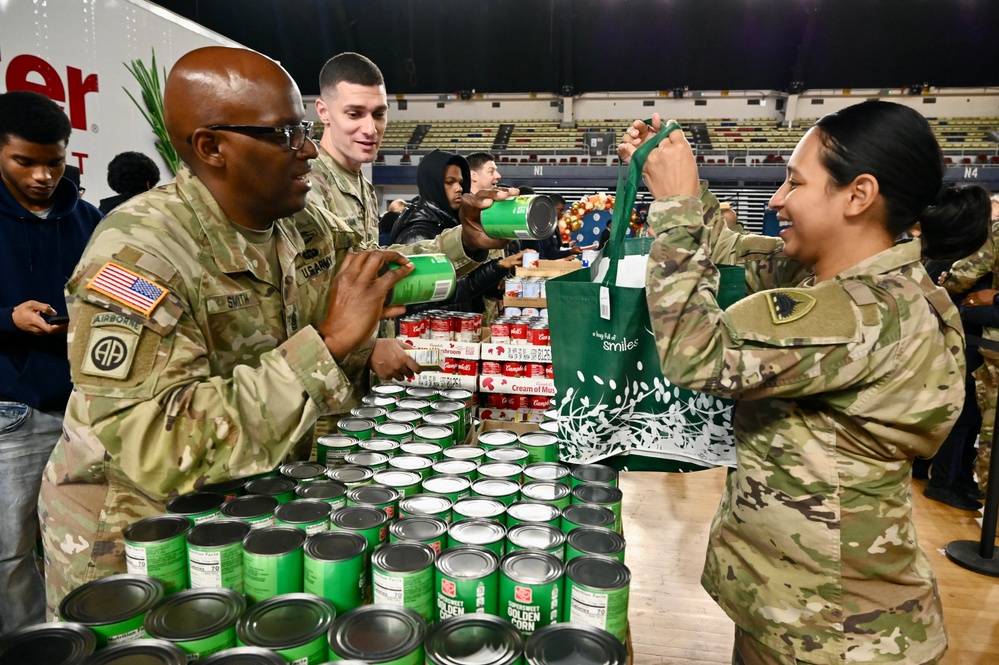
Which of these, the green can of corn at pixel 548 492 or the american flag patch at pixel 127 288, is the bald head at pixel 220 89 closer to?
the american flag patch at pixel 127 288

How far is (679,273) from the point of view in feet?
3.38

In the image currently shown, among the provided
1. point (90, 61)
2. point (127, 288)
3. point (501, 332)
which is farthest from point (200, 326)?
point (90, 61)

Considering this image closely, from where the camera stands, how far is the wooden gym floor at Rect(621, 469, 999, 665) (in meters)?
2.26

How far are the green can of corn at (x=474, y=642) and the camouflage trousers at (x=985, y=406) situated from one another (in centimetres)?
364

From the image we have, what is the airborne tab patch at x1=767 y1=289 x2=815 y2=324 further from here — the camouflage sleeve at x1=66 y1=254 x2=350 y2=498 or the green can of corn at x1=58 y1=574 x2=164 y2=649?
the green can of corn at x1=58 y1=574 x2=164 y2=649

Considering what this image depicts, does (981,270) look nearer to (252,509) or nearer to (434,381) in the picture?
(434,381)

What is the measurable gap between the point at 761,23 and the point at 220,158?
16.7 meters

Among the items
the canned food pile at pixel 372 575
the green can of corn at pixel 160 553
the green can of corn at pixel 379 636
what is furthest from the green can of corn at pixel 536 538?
the green can of corn at pixel 160 553

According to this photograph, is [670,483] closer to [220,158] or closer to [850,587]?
[850,587]

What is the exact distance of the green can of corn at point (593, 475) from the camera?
4.15 ft

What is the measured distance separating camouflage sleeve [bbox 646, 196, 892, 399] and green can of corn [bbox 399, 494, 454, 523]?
1.61ft

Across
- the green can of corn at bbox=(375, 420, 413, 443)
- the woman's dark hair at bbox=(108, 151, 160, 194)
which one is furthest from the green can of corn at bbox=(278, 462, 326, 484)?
the woman's dark hair at bbox=(108, 151, 160, 194)

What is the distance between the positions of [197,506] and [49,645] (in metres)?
0.35

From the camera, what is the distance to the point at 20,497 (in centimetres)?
201
